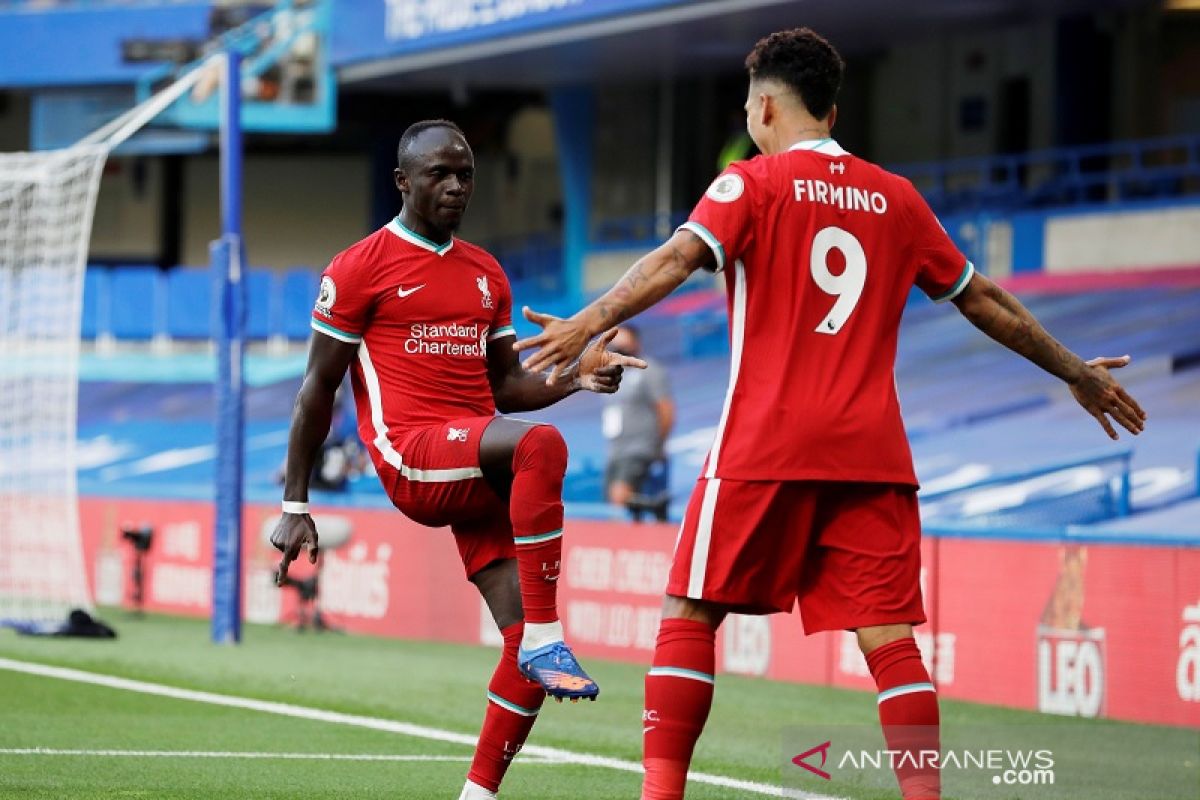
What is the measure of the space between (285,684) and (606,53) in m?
15.7

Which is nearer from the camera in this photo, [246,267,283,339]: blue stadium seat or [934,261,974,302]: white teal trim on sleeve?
[934,261,974,302]: white teal trim on sleeve

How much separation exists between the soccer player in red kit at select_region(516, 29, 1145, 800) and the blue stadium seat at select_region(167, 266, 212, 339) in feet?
82.7

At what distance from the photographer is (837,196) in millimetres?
5391

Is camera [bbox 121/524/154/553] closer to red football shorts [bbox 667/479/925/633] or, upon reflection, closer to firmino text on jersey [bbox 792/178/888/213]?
red football shorts [bbox 667/479/925/633]

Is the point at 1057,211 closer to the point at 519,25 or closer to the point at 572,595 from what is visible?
the point at 519,25

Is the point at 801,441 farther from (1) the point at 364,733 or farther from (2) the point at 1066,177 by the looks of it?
(2) the point at 1066,177

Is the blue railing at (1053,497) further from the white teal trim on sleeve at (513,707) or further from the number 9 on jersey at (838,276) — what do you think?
the number 9 on jersey at (838,276)

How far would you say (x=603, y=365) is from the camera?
5.45 meters

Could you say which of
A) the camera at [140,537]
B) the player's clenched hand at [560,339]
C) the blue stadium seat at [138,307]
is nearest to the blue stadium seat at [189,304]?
the blue stadium seat at [138,307]

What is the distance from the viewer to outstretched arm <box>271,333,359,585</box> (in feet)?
21.1

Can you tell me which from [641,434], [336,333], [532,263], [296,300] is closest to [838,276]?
[336,333]

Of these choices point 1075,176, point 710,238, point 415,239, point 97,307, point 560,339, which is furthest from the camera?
point 97,307

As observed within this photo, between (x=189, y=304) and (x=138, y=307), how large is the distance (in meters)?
0.80

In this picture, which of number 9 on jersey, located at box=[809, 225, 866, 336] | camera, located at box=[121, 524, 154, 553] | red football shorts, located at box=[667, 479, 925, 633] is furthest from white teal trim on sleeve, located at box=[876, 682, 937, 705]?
camera, located at box=[121, 524, 154, 553]
